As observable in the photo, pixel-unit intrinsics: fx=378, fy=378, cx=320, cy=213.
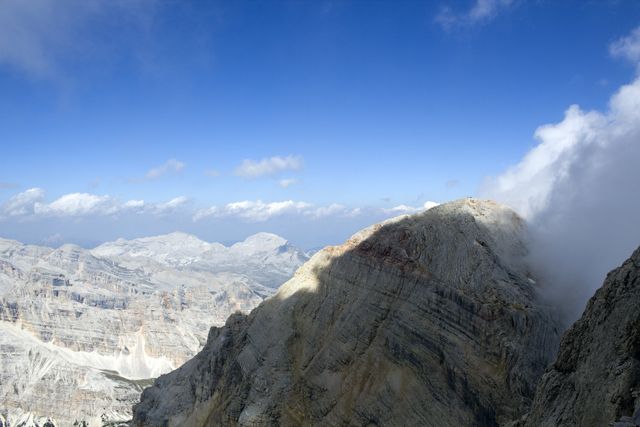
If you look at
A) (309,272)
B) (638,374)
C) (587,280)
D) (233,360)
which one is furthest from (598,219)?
(233,360)

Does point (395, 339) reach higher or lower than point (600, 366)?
lower

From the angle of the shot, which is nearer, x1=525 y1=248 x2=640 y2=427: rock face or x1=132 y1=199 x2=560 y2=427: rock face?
x1=525 y1=248 x2=640 y2=427: rock face

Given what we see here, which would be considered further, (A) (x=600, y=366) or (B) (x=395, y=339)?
(B) (x=395, y=339)

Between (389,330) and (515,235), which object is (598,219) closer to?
(515,235)

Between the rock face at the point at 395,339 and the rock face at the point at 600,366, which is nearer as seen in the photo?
the rock face at the point at 600,366
